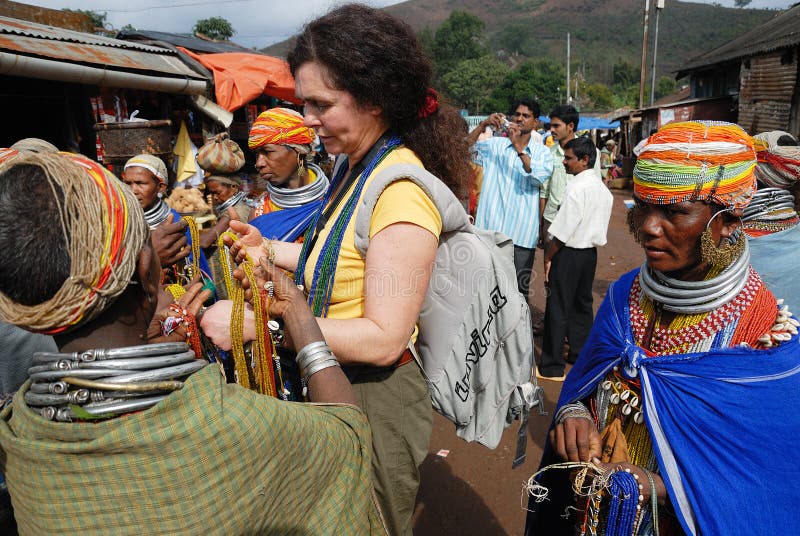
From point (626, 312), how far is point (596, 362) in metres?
0.21

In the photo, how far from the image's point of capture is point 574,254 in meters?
4.92

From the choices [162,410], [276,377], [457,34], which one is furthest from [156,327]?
[457,34]

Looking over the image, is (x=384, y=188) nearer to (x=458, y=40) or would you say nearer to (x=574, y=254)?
(x=574, y=254)

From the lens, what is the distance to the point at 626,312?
187 centimetres

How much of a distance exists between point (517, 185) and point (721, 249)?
394 centimetres

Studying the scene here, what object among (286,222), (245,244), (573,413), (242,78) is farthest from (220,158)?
(242,78)

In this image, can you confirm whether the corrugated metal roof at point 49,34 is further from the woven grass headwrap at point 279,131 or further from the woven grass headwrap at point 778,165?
the woven grass headwrap at point 778,165

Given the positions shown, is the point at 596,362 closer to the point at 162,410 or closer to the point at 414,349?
the point at 414,349

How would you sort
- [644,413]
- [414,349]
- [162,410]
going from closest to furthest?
[162,410] → [644,413] → [414,349]

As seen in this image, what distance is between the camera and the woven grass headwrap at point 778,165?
9.06 feet

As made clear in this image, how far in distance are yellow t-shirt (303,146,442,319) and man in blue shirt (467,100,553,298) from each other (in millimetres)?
3747

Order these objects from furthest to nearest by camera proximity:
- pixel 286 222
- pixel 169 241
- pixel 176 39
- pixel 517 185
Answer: pixel 176 39
pixel 517 185
pixel 286 222
pixel 169 241

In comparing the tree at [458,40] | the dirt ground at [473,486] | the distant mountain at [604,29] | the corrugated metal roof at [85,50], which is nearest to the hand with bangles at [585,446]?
the dirt ground at [473,486]

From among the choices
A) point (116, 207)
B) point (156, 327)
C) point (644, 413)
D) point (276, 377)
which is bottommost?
point (644, 413)
